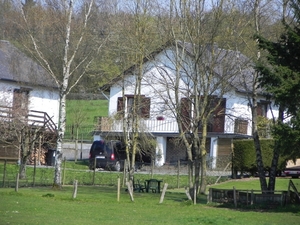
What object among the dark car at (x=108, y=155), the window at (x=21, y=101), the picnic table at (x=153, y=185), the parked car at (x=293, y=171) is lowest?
the picnic table at (x=153, y=185)

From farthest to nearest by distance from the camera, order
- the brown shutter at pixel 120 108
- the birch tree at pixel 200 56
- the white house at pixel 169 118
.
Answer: the white house at pixel 169 118 < the brown shutter at pixel 120 108 < the birch tree at pixel 200 56

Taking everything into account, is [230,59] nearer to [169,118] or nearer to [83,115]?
[169,118]

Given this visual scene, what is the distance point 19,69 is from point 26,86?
1.65m

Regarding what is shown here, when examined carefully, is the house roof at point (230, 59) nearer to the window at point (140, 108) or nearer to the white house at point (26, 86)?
the window at point (140, 108)

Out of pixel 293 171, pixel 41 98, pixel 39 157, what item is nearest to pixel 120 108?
pixel 39 157

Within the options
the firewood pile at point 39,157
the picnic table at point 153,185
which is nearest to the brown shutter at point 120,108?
the picnic table at point 153,185

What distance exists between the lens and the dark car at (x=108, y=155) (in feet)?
163

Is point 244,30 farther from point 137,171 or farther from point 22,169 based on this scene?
point 137,171

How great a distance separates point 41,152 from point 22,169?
438 inches

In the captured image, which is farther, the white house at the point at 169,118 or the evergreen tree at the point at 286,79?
the white house at the point at 169,118

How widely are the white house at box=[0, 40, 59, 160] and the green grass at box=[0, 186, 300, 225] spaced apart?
19147 mm

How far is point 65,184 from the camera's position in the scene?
39156 mm

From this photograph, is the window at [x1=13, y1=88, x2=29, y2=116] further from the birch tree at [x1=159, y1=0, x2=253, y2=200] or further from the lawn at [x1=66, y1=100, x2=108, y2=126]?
the birch tree at [x1=159, y1=0, x2=253, y2=200]

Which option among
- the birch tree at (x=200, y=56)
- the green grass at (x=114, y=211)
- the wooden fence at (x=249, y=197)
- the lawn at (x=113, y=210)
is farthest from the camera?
the birch tree at (x=200, y=56)
